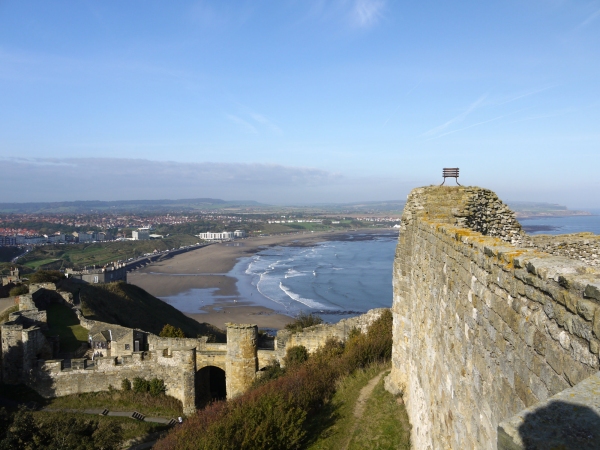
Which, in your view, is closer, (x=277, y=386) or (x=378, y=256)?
(x=277, y=386)

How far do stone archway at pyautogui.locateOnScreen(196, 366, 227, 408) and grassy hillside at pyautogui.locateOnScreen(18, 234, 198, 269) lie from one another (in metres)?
63.3

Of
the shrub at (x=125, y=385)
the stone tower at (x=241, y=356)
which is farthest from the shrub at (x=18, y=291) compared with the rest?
the stone tower at (x=241, y=356)

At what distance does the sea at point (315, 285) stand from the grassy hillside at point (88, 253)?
30.5 meters

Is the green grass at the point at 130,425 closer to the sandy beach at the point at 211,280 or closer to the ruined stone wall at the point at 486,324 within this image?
the ruined stone wall at the point at 486,324

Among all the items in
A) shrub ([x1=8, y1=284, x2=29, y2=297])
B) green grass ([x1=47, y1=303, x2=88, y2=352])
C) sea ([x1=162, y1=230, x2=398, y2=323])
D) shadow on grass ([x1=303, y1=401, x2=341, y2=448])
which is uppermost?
shadow on grass ([x1=303, y1=401, x2=341, y2=448])

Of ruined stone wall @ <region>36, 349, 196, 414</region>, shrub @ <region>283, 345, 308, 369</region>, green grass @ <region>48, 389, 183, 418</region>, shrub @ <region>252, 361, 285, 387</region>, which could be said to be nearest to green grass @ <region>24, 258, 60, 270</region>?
ruined stone wall @ <region>36, 349, 196, 414</region>

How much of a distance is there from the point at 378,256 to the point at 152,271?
36103mm

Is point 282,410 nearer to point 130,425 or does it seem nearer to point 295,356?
point 295,356

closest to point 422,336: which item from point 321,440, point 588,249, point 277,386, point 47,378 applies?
point 588,249

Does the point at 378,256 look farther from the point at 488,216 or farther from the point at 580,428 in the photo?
the point at 580,428

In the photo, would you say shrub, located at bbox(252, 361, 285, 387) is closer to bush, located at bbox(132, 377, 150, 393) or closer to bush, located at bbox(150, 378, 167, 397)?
bush, located at bbox(150, 378, 167, 397)

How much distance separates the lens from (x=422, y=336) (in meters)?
7.25

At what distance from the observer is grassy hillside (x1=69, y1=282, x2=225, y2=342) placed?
31.5 meters

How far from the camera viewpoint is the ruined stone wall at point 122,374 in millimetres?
21078
